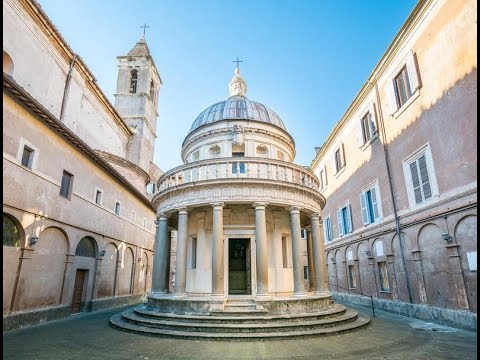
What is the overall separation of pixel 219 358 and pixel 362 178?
15.5 m

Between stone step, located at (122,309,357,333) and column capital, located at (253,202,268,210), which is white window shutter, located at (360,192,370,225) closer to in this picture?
stone step, located at (122,309,357,333)

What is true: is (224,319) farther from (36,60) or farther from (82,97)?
(82,97)

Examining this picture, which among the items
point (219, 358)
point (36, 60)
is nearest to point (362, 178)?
point (219, 358)

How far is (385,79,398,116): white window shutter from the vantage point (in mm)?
15992

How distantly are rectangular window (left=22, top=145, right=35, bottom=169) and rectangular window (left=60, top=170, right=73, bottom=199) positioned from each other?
88.3 inches

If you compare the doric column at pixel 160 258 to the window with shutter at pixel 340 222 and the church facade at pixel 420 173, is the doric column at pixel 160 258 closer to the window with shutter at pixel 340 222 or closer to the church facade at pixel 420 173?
the church facade at pixel 420 173

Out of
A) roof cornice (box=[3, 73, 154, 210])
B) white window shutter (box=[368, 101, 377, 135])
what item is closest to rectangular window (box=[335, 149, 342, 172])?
white window shutter (box=[368, 101, 377, 135])

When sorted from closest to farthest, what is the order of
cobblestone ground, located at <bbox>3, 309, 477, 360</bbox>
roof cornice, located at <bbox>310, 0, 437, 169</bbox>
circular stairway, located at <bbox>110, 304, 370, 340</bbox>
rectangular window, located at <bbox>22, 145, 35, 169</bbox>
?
cobblestone ground, located at <bbox>3, 309, 477, 360</bbox> → circular stairway, located at <bbox>110, 304, 370, 340</bbox> → rectangular window, located at <bbox>22, 145, 35, 169</bbox> → roof cornice, located at <bbox>310, 0, 437, 169</bbox>

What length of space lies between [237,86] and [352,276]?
1610cm

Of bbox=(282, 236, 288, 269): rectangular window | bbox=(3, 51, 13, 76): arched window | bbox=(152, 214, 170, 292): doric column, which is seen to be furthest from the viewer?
bbox=(282, 236, 288, 269): rectangular window

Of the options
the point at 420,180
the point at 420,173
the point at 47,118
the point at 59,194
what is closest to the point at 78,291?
the point at 59,194

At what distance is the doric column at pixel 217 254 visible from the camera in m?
11.8

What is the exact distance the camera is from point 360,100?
65.4ft

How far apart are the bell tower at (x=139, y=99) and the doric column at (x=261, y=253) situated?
20.5 meters
